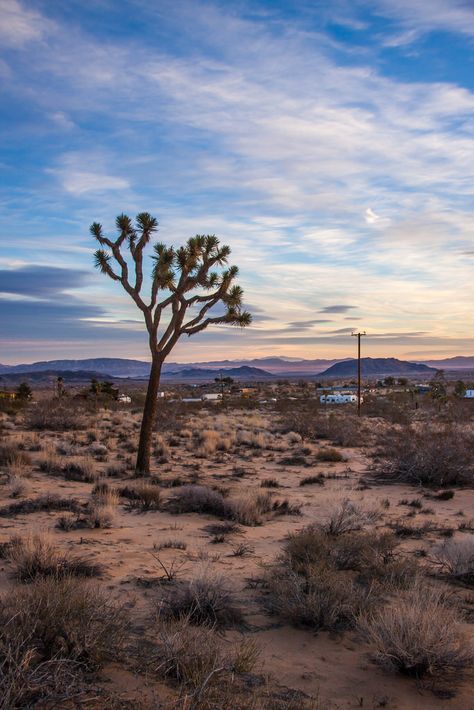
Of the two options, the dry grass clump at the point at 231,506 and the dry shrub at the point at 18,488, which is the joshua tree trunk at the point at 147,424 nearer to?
the dry grass clump at the point at 231,506

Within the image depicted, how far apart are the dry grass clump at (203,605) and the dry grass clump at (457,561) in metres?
3.11

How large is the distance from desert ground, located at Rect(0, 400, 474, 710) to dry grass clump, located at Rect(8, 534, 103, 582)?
0.02m

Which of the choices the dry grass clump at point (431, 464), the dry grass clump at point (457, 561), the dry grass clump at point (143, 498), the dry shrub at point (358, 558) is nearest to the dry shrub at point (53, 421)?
the dry grass clump at point (143, 498)

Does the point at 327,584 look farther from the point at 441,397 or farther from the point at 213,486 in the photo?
the point at 441,397

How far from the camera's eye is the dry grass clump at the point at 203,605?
17.9 ft

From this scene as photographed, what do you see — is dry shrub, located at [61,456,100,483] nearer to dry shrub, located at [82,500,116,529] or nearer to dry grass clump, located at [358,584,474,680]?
dry shrub, located at [82,500,116,529]

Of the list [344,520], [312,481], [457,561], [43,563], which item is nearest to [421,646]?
[457,561]

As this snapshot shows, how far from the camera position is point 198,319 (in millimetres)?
15234

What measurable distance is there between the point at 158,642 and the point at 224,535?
14.0ft

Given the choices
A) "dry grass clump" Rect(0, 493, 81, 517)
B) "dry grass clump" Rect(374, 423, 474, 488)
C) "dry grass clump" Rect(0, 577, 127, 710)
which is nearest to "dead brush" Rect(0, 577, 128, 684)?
"dry grass clump" Rect(0, 577, 127, 710)

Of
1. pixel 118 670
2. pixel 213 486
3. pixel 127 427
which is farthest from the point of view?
pixel 127 427

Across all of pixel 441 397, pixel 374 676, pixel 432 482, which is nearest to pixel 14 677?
pixel 374 676

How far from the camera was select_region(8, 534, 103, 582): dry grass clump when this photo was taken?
6.35 metres

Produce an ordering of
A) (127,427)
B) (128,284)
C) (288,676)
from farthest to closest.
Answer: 1. (127,427)
2. (128,284)
3. (288,676)
